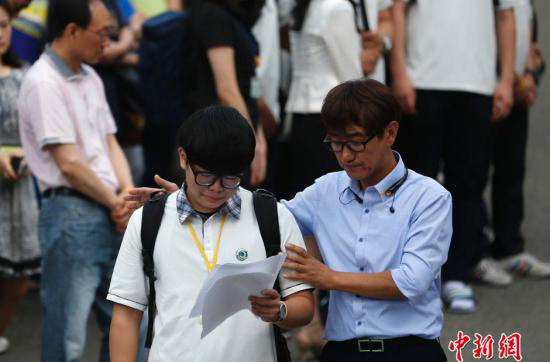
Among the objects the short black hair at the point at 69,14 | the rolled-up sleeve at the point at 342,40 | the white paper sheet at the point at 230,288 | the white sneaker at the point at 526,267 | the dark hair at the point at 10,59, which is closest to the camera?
the white paper sheet at the point at 230,288

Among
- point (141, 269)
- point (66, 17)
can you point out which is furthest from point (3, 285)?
point (141, 269)

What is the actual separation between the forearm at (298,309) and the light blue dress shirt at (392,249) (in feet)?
0.67

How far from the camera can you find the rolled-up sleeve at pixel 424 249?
11.5ft

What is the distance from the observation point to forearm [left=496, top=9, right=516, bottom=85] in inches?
264

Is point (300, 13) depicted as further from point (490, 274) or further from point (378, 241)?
point (378, 241)

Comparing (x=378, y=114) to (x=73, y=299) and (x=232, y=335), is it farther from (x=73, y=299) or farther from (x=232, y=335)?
(x=73, y=299)

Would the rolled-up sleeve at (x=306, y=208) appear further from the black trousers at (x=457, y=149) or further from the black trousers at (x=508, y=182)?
the black trousers at (x=508, y=182)

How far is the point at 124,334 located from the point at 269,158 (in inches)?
121

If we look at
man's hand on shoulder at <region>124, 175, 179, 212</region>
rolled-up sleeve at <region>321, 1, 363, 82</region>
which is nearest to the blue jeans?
man's hand on shoulder at <region>124, 175, 179, 212</region>

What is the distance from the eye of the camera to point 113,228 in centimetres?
503

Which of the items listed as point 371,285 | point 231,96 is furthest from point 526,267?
point 371,285

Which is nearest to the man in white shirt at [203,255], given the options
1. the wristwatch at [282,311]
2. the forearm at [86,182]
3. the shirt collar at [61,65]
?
the wristwatch at [282,311]

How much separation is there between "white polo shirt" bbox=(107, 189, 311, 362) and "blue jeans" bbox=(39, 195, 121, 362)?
1487 mm

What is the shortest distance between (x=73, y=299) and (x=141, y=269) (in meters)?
1.58
